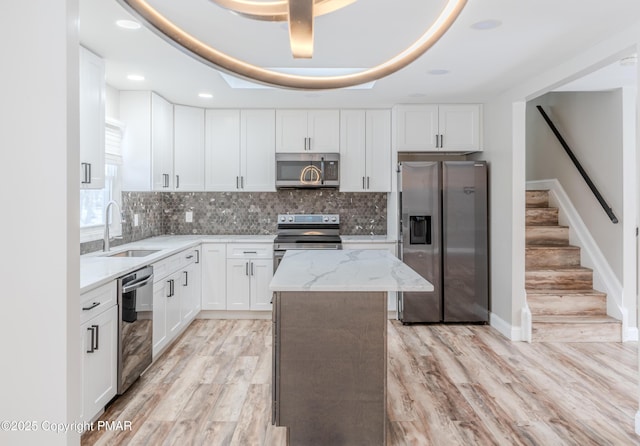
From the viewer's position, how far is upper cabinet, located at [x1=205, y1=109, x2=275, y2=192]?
16.5 feet

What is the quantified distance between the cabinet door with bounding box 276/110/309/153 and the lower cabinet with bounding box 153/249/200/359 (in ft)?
5.11

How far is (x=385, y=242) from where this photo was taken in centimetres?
481

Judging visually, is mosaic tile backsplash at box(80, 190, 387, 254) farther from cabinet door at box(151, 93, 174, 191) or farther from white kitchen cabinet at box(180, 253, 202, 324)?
white kitchen cabinet at box(180, 253, 202, 324)

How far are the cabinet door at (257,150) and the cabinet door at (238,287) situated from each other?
0.90m

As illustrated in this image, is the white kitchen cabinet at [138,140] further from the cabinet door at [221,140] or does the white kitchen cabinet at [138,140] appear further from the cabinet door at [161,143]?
the cabinet door at [221,140]

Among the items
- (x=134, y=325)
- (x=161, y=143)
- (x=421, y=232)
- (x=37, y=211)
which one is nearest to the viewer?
(x=37, y=211)

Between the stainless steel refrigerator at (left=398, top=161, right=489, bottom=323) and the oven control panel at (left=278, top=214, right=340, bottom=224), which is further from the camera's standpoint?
the oven control panel at (left=278, top=214, right=340, bottom=224)

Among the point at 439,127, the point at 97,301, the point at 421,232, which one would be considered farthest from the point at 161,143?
the point at 439,127

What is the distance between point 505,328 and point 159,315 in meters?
3.22

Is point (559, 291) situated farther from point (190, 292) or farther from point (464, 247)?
point (190, 292)

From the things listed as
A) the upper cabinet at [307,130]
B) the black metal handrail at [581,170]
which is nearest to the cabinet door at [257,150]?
the upper cabinet at [307,130]

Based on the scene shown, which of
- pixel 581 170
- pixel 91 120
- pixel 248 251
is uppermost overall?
pixel 91 120

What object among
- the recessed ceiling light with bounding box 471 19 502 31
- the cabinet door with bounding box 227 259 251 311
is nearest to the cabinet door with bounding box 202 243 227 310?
the cabinet door with bounding box 227 259 251 311

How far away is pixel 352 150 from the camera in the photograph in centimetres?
504
